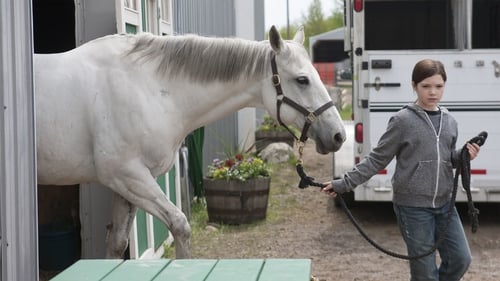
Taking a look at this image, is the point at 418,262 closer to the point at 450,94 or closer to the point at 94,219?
the point at 94,219

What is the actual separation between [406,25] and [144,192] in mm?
5347

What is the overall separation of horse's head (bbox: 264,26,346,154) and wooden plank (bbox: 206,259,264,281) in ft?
5.71

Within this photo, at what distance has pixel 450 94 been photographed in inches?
282

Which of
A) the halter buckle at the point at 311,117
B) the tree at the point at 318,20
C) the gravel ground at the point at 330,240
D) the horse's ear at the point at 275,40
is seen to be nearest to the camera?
the horse's ear at the point at 275,40

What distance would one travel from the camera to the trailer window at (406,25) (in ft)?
28.2

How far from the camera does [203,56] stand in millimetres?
4609

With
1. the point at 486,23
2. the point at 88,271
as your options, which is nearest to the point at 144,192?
the point at 88,271

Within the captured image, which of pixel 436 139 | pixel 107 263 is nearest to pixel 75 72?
pixel 107 263

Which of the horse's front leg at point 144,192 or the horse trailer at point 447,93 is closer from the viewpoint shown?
the horse's front leg at point 144,192

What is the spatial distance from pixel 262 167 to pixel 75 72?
161 inches

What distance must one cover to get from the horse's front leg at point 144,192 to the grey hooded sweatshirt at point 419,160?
1113 millimetres

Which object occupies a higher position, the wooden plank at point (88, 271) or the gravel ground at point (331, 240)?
the wooden plank at point (88, 271)

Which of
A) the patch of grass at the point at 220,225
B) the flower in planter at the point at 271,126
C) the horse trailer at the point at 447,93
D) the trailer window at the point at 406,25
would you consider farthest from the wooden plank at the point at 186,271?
the flower in planter at the point at 271,126

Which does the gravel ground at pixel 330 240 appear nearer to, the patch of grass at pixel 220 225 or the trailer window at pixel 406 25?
the patch of grass at pixel 220 225
